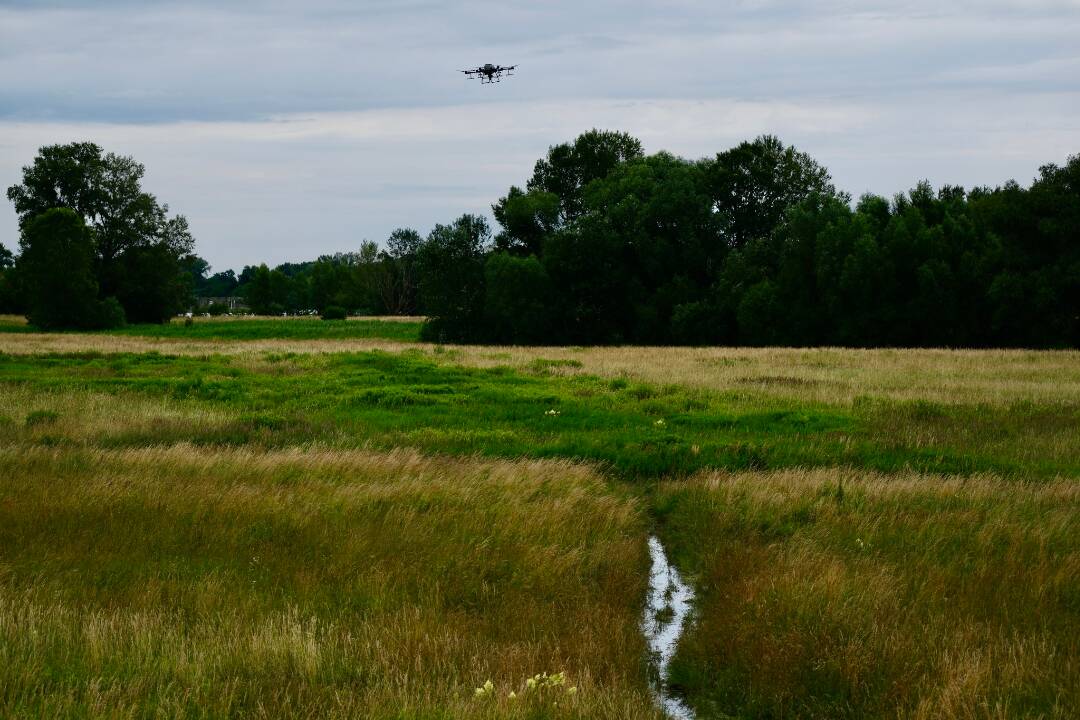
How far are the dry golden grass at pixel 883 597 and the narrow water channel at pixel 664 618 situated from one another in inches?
7.5

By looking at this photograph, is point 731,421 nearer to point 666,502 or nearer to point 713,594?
point 666,502

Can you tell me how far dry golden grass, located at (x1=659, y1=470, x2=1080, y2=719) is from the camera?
6.75 m

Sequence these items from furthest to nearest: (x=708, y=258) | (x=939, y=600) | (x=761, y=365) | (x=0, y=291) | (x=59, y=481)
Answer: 1. (x=0, y=291)
2. (x=708, y=258)
3. (x=761, y=365)
4. (x=59, y=481)
5. (x=939, y=600)

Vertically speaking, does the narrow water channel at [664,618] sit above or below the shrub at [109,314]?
below

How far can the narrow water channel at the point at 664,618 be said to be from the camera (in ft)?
23.6

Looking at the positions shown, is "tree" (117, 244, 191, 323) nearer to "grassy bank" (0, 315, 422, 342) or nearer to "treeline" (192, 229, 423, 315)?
"grassy bank" (0, 315, 422, 342)

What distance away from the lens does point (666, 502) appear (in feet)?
43.0

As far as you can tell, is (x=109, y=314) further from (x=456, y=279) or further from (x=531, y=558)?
(x=531, y=558)

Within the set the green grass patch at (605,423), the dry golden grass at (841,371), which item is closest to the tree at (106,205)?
the dry golden grass at (841,371)

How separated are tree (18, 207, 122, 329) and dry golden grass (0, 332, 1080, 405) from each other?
119ft

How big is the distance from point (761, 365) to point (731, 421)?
14218mm

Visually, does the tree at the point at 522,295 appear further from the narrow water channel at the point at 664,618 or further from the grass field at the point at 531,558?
the narrow water channel at the point at 664,618

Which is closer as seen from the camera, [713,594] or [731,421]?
[713,594]

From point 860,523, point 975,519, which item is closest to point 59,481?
point 860,523
